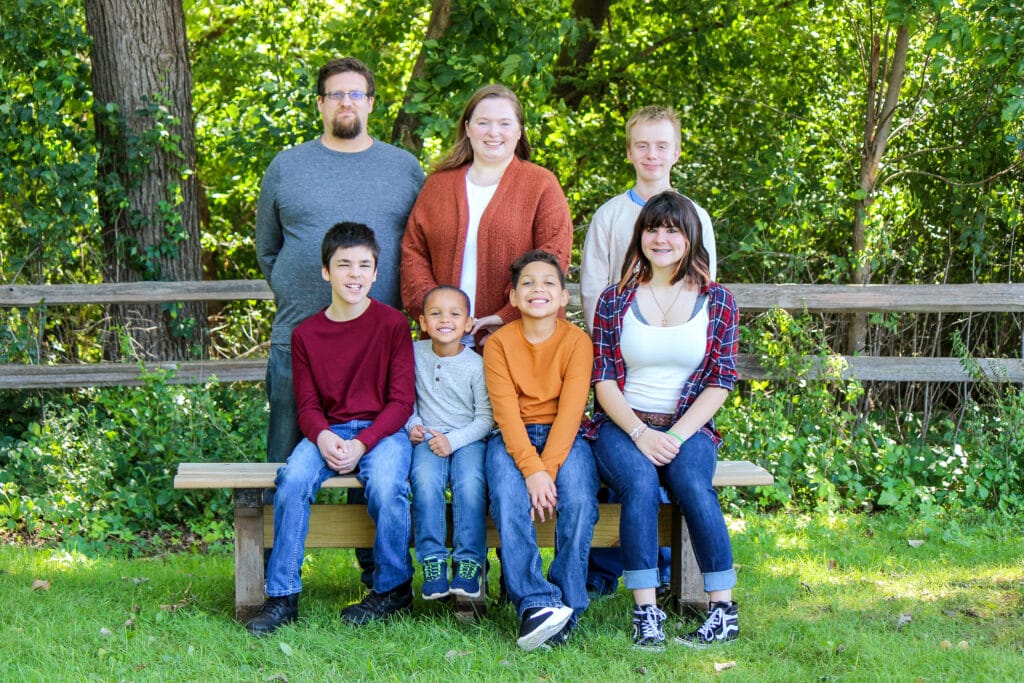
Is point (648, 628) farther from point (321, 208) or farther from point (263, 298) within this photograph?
point (263, 298)

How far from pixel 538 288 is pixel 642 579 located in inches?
42.3

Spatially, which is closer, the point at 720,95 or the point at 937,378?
the point at 937,378

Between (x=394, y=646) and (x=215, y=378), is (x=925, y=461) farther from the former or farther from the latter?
(x=215, y=378)

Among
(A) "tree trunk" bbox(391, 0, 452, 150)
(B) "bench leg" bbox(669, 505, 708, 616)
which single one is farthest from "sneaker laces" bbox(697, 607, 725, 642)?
(A) "tree trunk" bbox(391, 0, 452, 150)

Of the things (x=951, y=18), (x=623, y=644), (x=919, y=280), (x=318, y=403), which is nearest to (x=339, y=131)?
(x=318, y=403)

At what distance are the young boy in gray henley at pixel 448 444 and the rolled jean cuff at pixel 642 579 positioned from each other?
0.54 m

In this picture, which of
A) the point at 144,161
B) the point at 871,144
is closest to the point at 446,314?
the point at 144,161

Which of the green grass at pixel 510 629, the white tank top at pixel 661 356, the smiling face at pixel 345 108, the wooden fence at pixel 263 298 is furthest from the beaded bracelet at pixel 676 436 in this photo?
the wooden fence at pixel 263 298

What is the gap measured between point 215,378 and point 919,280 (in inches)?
175

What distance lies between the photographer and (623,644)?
3658 mm

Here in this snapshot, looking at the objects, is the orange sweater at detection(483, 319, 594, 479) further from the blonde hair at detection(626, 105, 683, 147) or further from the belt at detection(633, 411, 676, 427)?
the blonde hair at detection(626, 105, 683, 147)

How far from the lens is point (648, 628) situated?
367 cm

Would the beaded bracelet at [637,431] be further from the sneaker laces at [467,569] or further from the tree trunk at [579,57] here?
the tree trunk at [579,57]

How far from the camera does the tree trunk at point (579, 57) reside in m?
7.81
